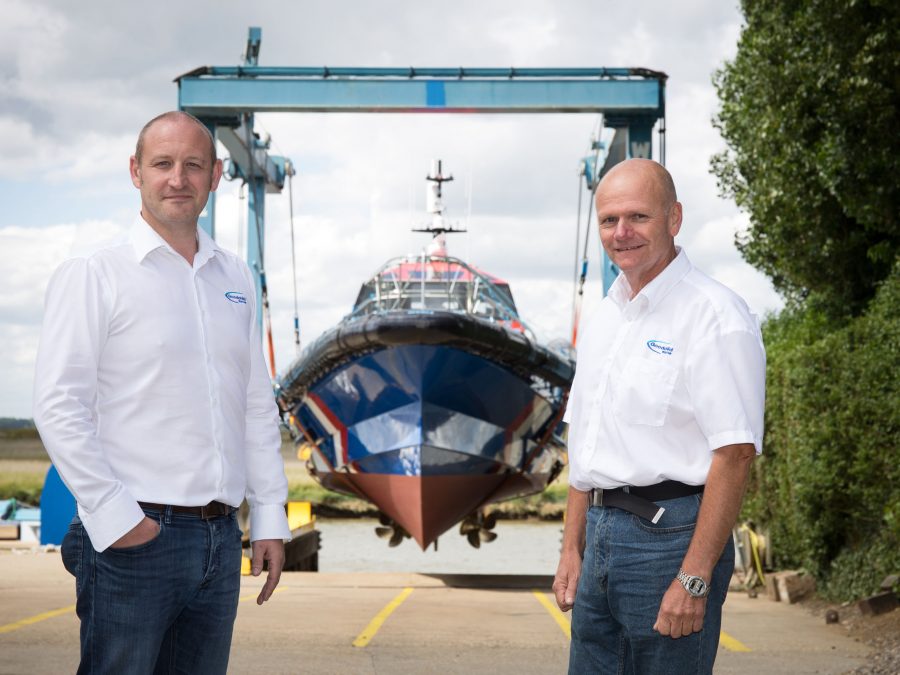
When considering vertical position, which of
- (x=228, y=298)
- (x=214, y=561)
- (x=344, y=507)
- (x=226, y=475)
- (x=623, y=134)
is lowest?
Answer: (x=344, y=507)

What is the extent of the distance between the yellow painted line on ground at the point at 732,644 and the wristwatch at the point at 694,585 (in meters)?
6.09

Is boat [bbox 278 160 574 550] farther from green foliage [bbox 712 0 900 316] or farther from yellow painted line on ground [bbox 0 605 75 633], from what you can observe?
yellow painted line on ground [bbox 0 605 75 633]

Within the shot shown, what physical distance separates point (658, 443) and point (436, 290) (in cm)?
1341

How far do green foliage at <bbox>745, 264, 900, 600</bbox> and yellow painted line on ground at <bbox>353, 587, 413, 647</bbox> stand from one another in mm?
4200

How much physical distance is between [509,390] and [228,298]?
1223cm

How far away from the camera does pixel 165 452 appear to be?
252cm

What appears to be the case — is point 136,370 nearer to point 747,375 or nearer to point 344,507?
point 747,375

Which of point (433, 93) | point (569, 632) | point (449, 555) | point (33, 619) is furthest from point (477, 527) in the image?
point (449, 555)

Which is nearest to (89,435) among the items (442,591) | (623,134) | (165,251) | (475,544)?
(165,251)

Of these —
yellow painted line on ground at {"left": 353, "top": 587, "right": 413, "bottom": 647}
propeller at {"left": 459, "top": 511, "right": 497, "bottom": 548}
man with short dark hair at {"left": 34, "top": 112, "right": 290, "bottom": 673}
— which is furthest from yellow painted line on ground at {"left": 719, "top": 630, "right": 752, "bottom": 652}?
propeller at {"left": 459, "top": 511, "right": 497, "bottom": 548}

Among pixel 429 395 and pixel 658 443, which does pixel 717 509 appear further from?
pixel 429 395

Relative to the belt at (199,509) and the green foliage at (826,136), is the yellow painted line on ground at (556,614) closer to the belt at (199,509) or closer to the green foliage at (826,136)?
the green foliage at (826,136)

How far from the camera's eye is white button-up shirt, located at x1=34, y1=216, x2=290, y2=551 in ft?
7.83

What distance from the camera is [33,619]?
923 cm
